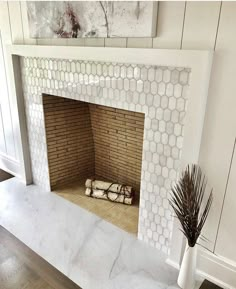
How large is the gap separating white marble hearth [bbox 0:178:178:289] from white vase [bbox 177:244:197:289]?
0.08 m

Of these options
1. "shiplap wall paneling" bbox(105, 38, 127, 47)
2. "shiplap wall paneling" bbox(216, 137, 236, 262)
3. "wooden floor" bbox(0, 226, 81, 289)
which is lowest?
"wooden floor" bbox(0, 226, 81, 289)

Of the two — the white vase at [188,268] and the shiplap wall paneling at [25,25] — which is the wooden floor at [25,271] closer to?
the white vase at [188,268]

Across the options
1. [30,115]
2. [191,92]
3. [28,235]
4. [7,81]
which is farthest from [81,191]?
[191,92]

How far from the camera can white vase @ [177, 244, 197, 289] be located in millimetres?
1539

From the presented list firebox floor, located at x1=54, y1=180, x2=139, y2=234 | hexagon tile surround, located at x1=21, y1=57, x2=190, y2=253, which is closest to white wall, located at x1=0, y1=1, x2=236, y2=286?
hexagon tile surround, located at x1=21, y1=57, x2=190, y2=253

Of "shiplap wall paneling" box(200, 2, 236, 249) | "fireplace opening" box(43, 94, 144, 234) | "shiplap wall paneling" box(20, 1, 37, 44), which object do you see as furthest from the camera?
"fireplace opening" box(43, 94, 144, 234)

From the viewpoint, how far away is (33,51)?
2.07 metres

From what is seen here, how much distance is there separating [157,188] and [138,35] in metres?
0.94

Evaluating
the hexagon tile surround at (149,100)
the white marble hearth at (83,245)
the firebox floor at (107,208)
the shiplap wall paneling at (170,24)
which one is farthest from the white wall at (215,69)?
the firebox floor at (107,208)

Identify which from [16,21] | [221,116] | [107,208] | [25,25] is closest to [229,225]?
[221,116]

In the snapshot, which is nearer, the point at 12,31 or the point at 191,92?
the point at 191,92

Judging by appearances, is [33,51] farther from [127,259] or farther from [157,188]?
[127,259]

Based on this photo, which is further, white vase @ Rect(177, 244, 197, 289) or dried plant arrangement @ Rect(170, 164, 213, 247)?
white vase @ Rect(177, 244, 197, 289)

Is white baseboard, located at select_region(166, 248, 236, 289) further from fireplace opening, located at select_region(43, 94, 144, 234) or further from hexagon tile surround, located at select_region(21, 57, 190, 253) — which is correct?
fireplace opening, located at select_region(43, 94, 144, 234)
